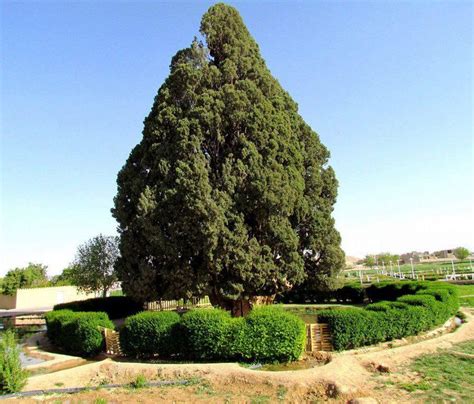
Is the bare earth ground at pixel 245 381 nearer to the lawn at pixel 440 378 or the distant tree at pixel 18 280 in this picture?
the lawn at pixel 440 378

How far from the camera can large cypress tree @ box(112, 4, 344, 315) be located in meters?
16.0

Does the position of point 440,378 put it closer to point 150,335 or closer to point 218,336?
point 218,336

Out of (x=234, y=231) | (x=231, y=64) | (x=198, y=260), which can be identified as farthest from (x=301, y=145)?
(x=198, y=260)

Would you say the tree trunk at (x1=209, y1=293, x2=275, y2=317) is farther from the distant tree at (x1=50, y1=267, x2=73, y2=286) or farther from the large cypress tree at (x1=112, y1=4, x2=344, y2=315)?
the distant tree at (x1=50, y1=267, x2=73, y2=286)

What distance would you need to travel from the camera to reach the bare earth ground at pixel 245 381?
884 centimetres

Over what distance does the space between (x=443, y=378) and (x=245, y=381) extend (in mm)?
4787

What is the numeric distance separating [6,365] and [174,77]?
13987 mm

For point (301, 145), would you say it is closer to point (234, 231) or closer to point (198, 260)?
point (234, 231)

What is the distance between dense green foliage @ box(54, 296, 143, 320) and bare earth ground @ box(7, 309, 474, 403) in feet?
34.6

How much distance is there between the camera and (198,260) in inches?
647

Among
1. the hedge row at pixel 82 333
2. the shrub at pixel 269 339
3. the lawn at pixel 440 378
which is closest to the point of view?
the lawn at pixel 440 378

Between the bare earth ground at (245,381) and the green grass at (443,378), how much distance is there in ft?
1.04

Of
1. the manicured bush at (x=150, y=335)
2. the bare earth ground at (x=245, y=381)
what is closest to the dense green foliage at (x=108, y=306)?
the manicured bush at (x=150, y=335)

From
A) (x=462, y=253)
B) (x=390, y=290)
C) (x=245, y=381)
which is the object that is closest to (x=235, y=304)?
(x=245, y=381)
